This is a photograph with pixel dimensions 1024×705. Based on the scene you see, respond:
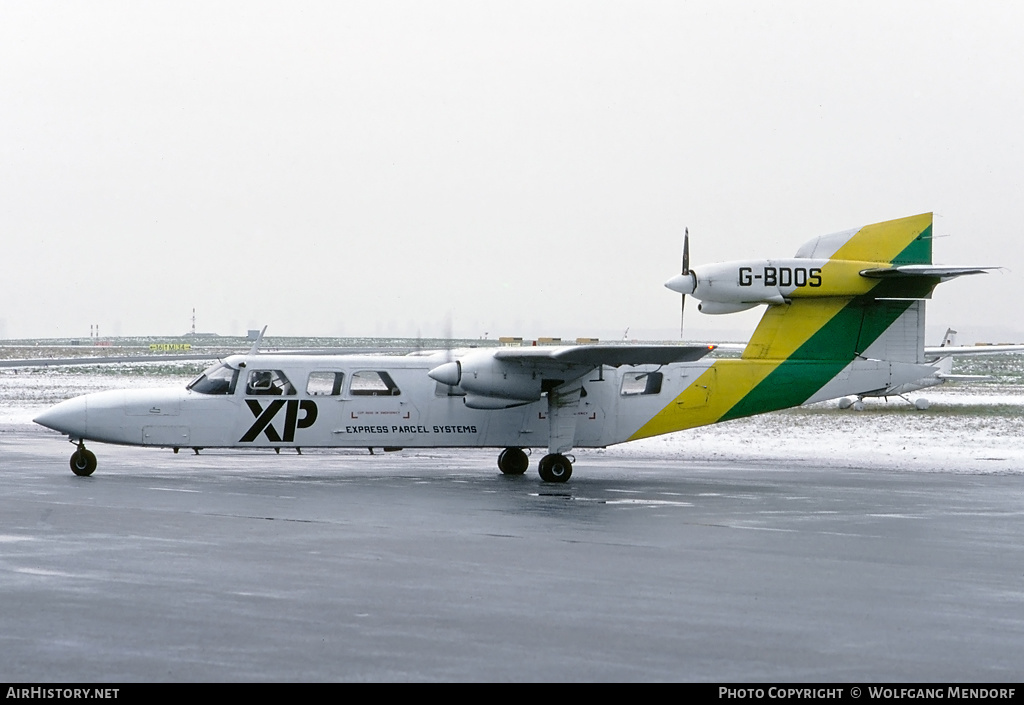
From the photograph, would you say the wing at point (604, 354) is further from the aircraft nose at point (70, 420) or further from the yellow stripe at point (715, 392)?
the aircraft nose at point (70, 420)

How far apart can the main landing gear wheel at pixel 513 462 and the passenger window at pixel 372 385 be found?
98.7 inches

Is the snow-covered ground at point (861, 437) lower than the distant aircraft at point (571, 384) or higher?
lower

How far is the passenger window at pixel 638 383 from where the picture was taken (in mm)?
21297

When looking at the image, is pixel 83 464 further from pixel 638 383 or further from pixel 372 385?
pixel 638 383

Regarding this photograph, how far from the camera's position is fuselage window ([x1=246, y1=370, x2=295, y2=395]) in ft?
67.1

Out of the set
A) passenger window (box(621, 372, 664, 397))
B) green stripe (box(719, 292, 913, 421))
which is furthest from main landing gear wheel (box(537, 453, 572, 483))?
green stripe (box(719, 292, 913, 421))

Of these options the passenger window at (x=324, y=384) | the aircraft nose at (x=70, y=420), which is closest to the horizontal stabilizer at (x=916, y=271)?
the passenger window at (x=324, y=384)

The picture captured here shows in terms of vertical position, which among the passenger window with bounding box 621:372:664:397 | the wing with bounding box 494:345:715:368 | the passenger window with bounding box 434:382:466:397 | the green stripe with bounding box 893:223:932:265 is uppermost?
the green stripe with bounding box 893:223:932:265

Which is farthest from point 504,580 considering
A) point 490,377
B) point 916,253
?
point 916,253

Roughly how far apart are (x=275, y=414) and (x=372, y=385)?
71.4 inches

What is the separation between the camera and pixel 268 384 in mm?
20484

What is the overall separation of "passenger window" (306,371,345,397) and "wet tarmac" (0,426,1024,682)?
1.73m

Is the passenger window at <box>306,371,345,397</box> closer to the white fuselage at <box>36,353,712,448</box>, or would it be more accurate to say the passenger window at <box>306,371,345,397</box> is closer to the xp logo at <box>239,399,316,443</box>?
the white fuselage at <box>36,353,712,448</box>

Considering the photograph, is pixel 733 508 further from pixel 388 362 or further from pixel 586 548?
pixel 388 362
